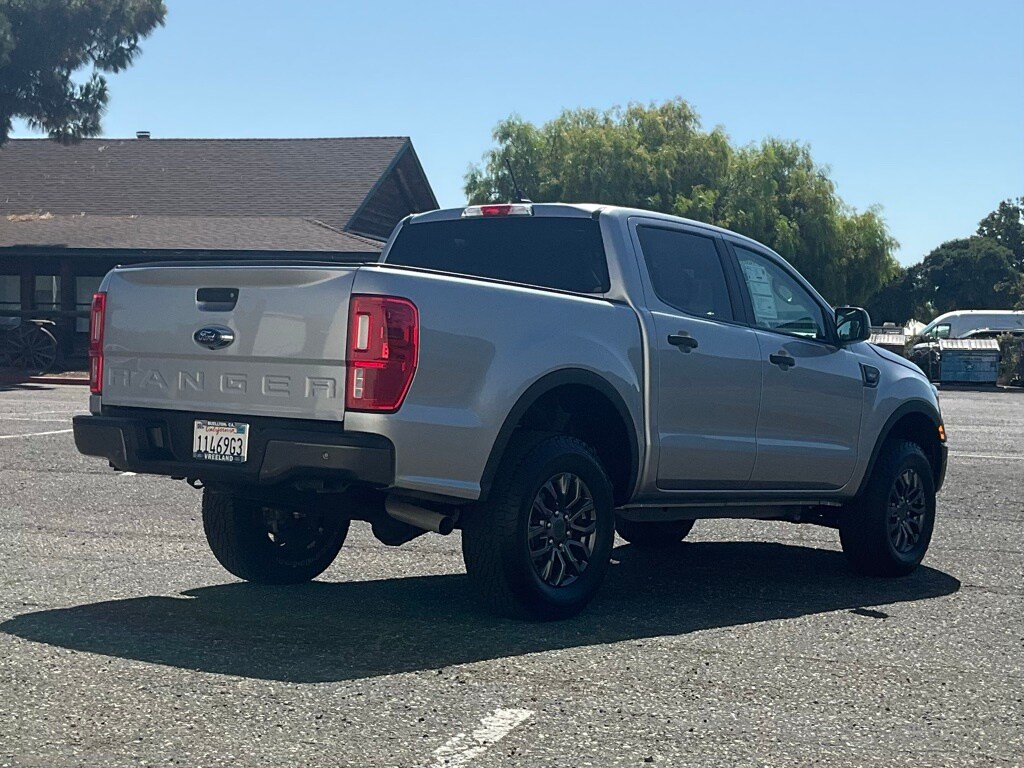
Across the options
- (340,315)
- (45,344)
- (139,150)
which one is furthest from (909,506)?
(139,150)

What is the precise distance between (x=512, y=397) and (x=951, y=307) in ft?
352

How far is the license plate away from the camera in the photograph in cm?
620

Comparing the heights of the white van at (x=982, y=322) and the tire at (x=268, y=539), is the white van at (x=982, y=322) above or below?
above

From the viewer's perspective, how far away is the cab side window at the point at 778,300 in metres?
8.15

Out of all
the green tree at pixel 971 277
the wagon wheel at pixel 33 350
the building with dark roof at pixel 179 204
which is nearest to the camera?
the wagon wheel at pixel 33 350

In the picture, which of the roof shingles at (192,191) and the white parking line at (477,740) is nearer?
the white parking line at (477,740)

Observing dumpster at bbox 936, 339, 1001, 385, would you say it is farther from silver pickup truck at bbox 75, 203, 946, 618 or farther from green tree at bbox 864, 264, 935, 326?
green tree at bbox 864, 264, 935, 326

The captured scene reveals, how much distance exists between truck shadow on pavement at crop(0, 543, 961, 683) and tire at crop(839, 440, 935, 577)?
13 centimetres

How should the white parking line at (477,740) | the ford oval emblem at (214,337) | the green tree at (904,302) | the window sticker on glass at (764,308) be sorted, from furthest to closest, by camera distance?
1. the green tree at (904,302)
2. the window sticker on glass at (764,308)
3. the ford oval emblem at (214,337)
4. the white parking line at (477,740)

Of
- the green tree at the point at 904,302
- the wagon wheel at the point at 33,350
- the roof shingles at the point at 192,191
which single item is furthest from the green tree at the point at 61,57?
the green tree at the point at 904,302

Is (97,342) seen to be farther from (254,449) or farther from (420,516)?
(420,516)

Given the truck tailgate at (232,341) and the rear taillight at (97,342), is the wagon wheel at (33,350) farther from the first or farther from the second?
the truck tailgate at (232,341)

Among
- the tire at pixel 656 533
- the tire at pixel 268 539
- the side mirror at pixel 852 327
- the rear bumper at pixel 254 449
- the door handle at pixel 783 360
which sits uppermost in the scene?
the side mirror at pixel 852 327

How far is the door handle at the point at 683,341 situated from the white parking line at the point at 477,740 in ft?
9.32
